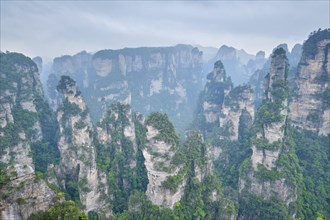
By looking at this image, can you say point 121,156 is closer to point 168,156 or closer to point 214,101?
point 168,156

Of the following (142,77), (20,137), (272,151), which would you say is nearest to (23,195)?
(20,137)

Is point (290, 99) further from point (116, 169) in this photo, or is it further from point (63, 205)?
point (63, 205)

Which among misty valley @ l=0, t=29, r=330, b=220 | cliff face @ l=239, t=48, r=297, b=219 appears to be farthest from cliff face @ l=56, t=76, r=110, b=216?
cliff face @ l=239, t=48, r=297, b=219

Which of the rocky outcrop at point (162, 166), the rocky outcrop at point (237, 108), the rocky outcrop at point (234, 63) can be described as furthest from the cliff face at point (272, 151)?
the rocky outcrop at point (234, 63)

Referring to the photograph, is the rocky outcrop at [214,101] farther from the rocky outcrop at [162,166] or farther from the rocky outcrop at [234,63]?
the rocky outcrop at [234,63]

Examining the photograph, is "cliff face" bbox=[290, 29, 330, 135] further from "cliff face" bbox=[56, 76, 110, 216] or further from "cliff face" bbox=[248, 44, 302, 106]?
"cliff face" bbox=[56, 76, 110, 216]

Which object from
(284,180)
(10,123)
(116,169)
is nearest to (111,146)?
(116,169)

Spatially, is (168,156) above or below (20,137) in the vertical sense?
below

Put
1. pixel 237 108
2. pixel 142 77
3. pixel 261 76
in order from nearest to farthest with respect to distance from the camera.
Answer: pixel 237 108
pixel 261 76
pixel 142 77
